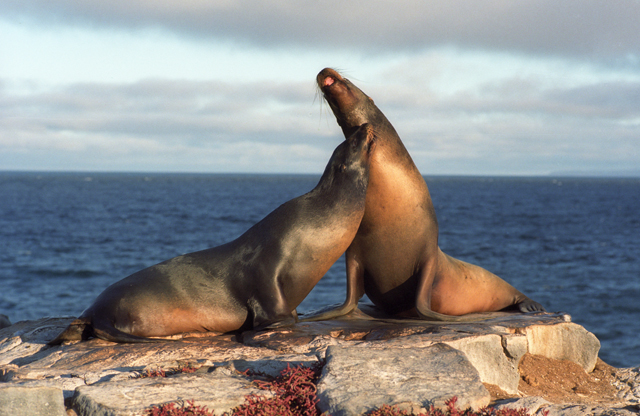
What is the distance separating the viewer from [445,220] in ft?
195

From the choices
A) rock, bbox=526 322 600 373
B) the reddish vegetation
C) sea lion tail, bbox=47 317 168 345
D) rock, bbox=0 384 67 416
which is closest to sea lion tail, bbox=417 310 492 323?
rock, bbox=526 322 600 373

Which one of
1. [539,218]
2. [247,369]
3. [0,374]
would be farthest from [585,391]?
[539,218]

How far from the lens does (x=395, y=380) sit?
13.4 feet

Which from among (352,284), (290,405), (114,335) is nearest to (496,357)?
(352,284)

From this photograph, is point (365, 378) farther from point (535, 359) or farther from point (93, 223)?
point (93, 223)

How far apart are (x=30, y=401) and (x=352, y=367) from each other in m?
2.15

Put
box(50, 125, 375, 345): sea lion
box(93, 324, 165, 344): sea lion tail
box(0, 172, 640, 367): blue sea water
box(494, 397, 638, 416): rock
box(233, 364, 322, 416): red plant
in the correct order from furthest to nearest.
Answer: box(0, 172, 640, 367): blue sea water → box(50, 125, 375, 345): sea lion → box(93, 324, 165, 344): sea lion tail → box(494, 397, 638, 416): rock → box(233, 364, 322, 416): red plant

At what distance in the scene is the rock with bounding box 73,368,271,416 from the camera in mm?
3775

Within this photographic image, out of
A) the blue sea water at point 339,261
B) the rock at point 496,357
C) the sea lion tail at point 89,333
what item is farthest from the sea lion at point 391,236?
the blue sea water at point 339,261

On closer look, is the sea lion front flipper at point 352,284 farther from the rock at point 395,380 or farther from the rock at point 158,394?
the rock at point 158,394

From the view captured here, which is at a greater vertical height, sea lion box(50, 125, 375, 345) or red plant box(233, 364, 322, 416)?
sea lion box(50, 125, 375, 345)

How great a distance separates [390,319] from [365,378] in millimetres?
2812

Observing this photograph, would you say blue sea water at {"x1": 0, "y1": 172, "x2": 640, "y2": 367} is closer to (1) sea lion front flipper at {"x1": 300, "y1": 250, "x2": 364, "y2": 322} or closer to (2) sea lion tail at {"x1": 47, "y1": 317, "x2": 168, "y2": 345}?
(1) sea lion front flipper at {"x1": 300, "y1": 250, "x2": 364, "y2": 322}

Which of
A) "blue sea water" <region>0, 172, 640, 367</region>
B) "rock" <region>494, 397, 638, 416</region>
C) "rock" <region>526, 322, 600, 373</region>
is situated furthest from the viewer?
"blue sea water" <region>0, 172, 640, 367</region>
